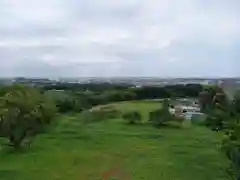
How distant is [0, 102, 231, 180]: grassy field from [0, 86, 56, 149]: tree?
1024 mm

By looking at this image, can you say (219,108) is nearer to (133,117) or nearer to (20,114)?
(133,117)

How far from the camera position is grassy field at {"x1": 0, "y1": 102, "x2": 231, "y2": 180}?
20.0 meters

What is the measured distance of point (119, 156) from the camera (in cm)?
2431

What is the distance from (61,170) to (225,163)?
7.36 m

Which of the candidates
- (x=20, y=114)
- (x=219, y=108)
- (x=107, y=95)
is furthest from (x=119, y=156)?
(x=107, y=95)

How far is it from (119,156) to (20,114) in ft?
18.4

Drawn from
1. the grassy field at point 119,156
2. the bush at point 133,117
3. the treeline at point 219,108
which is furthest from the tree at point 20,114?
the bush at point 133,117

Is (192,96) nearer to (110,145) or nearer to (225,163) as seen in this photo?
(110,145)

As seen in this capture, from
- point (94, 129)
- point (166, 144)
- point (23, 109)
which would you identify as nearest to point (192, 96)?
point (94, 129)

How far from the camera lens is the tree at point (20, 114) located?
79.7 ft

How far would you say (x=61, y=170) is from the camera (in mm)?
20828

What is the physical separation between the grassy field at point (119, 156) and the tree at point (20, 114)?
1024 millimetres

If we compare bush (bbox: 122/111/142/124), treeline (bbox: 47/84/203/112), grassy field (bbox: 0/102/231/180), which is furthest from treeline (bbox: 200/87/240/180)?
treeline (bbox: 47/84/203/112)

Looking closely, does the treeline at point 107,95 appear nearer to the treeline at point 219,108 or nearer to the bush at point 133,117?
the bush at point 133,117
